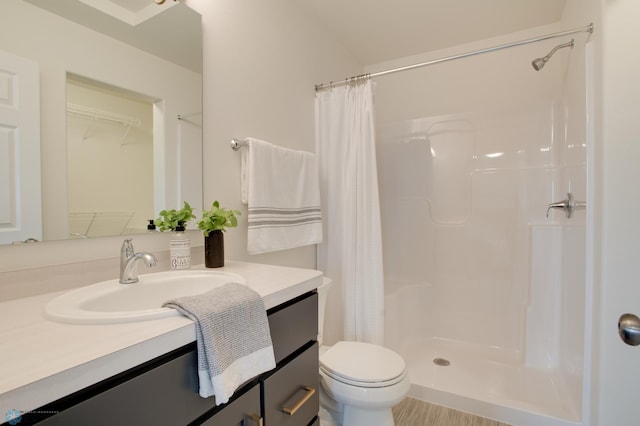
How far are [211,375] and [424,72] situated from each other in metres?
2.79

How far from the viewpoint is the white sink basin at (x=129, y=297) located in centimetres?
63

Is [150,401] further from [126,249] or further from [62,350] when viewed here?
[126,249]

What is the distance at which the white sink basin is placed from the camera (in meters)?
0.63

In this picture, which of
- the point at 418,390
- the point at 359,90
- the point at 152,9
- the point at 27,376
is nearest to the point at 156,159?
the point at 152,9

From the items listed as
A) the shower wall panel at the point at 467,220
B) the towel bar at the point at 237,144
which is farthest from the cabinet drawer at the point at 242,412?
the shower wall panel at the point at 467,220

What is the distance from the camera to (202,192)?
1.32 m

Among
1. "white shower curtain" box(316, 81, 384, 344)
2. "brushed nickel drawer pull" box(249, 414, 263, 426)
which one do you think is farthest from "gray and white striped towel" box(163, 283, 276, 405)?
"white shower curtain" box(316, 81, 384, 344)

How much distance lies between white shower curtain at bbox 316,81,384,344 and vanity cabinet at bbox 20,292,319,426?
0.88 meters

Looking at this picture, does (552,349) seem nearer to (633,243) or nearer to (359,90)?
(633,243)

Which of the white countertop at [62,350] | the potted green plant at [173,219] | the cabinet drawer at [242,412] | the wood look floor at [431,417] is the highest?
the potted green plant at [173,219]

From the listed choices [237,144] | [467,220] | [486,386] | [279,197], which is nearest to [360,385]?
[279,197]

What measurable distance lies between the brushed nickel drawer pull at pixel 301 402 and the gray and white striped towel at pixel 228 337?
9.3 inches

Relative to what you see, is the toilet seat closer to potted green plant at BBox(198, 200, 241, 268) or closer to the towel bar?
potted green plant at BBox(198, 200, 241, 268)

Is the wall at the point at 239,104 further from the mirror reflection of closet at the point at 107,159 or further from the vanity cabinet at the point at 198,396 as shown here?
the vanity cabinet at the point at 198,396
